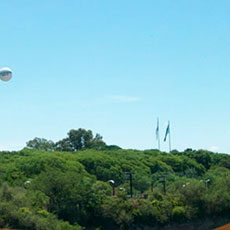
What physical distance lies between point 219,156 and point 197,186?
49445mm

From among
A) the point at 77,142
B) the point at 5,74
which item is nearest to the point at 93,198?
the point at 5,74

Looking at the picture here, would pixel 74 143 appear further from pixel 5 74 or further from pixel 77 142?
pixel 5 74

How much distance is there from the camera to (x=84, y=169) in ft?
224

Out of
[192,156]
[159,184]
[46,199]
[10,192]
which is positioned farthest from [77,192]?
[192,156]

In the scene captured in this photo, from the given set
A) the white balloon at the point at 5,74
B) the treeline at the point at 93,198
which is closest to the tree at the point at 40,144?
the treeline at the point at 93,198

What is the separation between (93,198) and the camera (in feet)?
144

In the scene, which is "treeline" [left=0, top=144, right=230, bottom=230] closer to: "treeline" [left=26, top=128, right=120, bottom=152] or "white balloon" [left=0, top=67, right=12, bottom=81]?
"white balloon" [left=0, top=67, right=12, bottom=81]

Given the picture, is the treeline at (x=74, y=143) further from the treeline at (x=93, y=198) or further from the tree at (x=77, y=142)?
the treeline at (x=93, y=198)

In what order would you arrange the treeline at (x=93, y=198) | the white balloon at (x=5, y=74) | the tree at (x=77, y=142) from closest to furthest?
the white balloon at (x=5, y=74) → the treeline at (x=93, y=198) → the tree at (x=77, y=142)

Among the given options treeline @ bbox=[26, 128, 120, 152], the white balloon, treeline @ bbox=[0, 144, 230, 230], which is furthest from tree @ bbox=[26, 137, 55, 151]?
the white balloon

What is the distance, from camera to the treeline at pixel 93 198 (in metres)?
37.8

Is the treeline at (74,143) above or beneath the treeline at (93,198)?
above

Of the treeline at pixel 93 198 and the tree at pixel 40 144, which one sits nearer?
the treeline at pixel 93 198

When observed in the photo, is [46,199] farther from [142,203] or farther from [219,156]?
[219,156]
